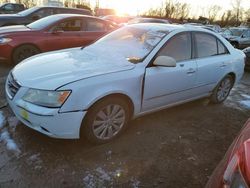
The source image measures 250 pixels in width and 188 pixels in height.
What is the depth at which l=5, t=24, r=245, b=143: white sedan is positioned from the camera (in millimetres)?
3135

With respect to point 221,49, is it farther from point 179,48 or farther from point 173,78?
point 173,78

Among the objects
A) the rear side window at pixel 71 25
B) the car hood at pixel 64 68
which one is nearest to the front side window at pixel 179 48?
the car hood at pixel 64 68

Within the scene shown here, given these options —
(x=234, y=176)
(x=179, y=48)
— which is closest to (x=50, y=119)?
(x=234, y=176)

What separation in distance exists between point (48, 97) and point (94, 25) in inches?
220

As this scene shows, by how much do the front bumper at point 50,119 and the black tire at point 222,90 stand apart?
3034 mm

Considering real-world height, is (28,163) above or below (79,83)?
below

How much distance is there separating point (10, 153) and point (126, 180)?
4.68ft

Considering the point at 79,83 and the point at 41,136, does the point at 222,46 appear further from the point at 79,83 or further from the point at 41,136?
the point at 41,136

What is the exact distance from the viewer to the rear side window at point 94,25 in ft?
26.7

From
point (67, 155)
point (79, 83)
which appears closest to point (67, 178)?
point (67, 155)

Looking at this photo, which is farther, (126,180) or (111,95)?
(111,95)

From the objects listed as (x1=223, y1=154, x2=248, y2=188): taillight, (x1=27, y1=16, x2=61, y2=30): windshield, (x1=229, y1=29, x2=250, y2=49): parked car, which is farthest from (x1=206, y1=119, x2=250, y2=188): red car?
(x1=229, y1=29, x2=250, y2=49): parked car

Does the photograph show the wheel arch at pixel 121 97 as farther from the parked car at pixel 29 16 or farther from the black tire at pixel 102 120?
the parked car at pixel 29 16

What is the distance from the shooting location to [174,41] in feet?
13.8
